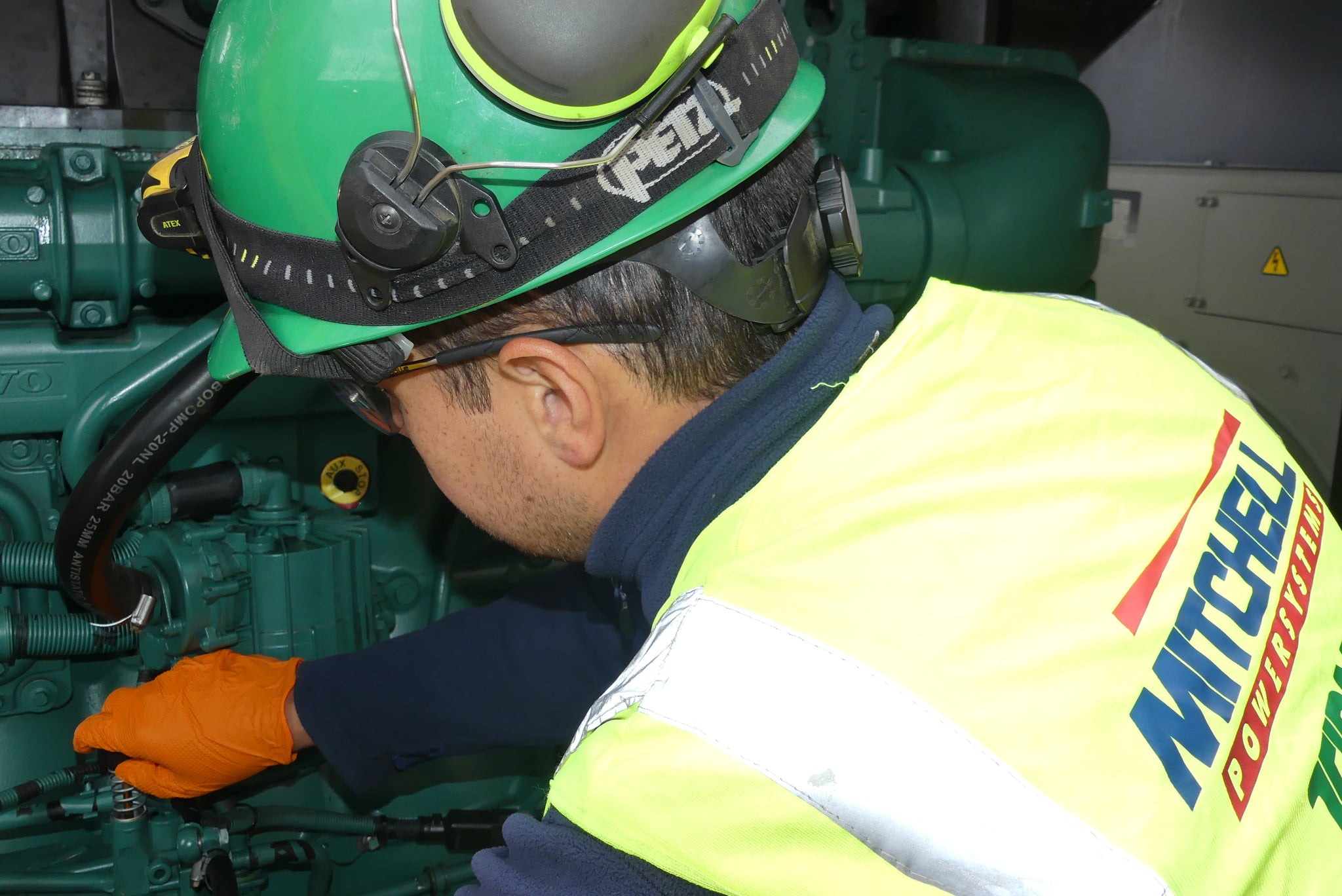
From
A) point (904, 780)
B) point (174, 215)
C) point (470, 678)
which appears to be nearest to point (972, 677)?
point (904, 780)

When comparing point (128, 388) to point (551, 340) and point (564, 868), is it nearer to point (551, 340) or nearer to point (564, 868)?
point (551, 340)

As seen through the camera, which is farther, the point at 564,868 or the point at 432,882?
the point at 432,882

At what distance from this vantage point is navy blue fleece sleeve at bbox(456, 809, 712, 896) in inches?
32.4

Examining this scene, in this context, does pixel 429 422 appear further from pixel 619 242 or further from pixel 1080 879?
pixel 1080 879

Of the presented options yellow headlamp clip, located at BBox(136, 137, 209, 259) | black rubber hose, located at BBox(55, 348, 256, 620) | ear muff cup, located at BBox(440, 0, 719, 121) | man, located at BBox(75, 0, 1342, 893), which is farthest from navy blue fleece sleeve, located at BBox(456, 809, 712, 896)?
black rubber hose, located at BBox(55, 348, 256, 620)

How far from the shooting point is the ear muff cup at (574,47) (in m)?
0.92

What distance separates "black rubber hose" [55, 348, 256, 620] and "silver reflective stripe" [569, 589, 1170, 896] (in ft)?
3.33

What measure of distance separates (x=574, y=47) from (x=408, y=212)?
7.9 inches

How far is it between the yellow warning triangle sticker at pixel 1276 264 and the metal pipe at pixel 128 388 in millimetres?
2767

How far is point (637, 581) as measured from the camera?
3.81 feet

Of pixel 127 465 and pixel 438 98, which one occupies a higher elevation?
pixel 438 98

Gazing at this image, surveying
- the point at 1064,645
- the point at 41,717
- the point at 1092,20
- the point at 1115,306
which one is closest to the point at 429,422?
the point at 1064,645

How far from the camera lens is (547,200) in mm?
1005

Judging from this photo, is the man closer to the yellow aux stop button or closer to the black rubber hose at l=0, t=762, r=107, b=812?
the yellow aux stop button
